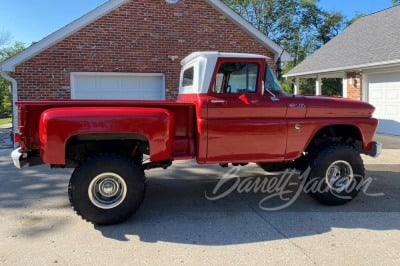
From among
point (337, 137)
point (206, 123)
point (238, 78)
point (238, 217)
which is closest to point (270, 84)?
point (238, 78)

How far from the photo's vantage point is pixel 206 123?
4.99m

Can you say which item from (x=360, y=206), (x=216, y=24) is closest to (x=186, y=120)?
(x=360, y=206)

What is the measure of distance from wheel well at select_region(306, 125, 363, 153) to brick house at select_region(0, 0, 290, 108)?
6178 millimetres

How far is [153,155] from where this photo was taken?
15.3 ft

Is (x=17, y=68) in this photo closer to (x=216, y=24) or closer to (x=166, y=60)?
(x=166, y=60)

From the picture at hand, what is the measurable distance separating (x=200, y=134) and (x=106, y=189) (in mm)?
1370

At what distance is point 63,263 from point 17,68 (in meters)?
8.01

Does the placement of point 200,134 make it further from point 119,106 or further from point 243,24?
point 243,24

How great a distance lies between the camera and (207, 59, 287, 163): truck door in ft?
16.5

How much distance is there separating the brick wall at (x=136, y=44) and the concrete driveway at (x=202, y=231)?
4669 millimetres

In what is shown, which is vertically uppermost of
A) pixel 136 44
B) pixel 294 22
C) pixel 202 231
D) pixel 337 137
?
pixel 294 22

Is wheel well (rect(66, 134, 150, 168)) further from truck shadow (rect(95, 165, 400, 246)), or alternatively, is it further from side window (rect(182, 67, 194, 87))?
side window (rect(182, 67, 194, 87))

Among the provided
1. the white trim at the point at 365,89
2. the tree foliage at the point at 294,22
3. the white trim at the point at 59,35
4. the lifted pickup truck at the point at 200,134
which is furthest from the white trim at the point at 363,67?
the tree foliage at the point at 294,22

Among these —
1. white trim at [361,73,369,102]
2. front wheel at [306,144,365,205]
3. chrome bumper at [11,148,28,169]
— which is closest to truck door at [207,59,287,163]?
front wheel at [306,144,365,205]
